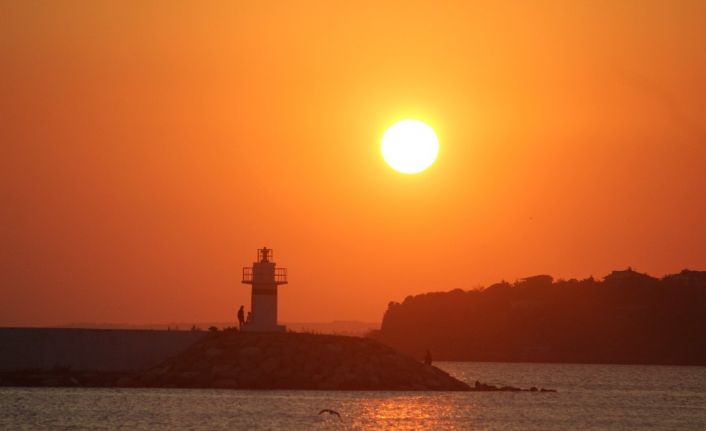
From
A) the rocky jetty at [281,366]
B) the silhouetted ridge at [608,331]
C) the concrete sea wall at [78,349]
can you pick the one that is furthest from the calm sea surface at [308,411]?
the silhouetted ridge at [608,331]

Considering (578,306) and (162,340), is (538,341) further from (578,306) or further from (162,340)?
(162,340)

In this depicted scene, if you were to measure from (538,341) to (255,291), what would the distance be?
12859 cm

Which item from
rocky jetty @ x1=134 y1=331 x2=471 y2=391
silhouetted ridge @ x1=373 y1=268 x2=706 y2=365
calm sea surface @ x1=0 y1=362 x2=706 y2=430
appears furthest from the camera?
silhouetted ridge @ x1=373 y1=268 x2=706 y2=365

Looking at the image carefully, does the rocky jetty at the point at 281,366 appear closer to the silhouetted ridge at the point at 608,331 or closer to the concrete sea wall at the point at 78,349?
the concrete sea wall at the point at 78,349

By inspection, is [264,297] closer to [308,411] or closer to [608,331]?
[308,411]

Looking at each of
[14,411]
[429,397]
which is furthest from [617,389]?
[14,411]

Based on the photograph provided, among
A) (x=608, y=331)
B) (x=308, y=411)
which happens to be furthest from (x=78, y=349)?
(x=608, y=331)

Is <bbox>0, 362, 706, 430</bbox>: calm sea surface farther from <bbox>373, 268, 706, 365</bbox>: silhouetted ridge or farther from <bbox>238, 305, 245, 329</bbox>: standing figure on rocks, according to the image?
<bbox>373, 268, 706, 365</bbox>: silhouetted ridge

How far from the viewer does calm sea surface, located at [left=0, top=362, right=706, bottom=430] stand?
Result: 162ft

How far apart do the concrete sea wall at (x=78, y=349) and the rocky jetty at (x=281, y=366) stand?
3.38ft

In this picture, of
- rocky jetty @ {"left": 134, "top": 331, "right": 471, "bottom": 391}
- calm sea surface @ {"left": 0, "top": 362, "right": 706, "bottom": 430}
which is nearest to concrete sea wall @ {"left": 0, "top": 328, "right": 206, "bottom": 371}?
rocky jetty @ {"left": 134, "top": 331, "right": 471, "bottom": 391}

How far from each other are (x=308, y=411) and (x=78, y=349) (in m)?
13.0

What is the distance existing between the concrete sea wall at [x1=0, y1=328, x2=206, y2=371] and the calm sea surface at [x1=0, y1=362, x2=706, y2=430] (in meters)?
2.50

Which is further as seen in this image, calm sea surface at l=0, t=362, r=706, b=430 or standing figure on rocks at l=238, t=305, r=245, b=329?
standing figure on rocks at l=238, t=305, r=245, b=329
